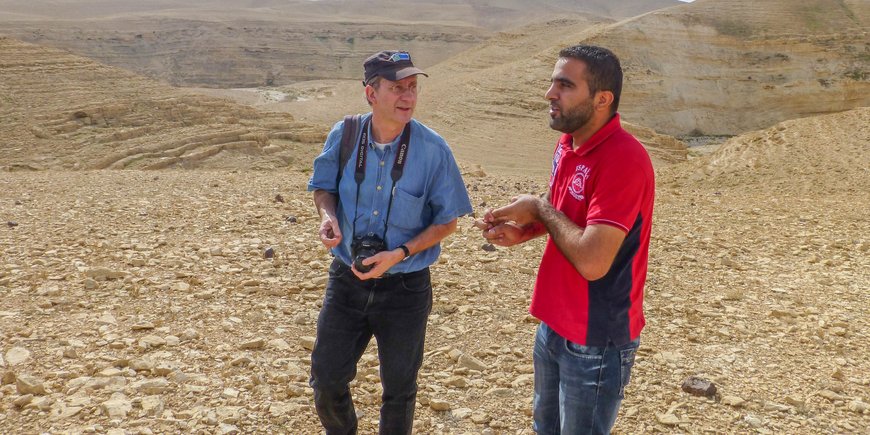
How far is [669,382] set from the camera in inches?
178

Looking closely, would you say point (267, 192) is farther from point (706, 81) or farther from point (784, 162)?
point (706, 81)

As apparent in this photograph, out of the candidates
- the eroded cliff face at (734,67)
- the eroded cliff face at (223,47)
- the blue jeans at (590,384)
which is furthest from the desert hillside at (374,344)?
the eroded cliff face at (223,47)

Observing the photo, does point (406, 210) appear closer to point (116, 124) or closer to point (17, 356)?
point (17, 356)

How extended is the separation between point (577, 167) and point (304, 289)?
3.58m

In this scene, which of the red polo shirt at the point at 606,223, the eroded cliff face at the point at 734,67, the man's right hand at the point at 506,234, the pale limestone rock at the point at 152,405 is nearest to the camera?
the red polo shirt at the point at 606,223

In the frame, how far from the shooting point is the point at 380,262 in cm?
297

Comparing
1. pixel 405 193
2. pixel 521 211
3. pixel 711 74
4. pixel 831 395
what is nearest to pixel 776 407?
pixel 831 395

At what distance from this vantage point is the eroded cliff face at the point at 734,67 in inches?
1272

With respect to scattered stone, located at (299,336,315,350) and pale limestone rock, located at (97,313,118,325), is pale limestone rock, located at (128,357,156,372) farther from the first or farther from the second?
scattered stone, located at (299,336,315,350)

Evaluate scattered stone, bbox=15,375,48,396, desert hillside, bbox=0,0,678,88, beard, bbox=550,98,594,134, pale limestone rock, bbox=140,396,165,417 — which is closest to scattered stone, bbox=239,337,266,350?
pale limestone rock, bbox=140,396,165,417

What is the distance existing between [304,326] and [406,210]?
2223 mm

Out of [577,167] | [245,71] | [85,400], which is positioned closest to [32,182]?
[85,400]

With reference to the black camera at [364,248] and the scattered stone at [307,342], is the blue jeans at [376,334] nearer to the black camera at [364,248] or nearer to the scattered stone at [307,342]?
the black camera at [364,248]

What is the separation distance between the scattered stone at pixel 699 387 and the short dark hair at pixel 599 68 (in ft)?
7.88
